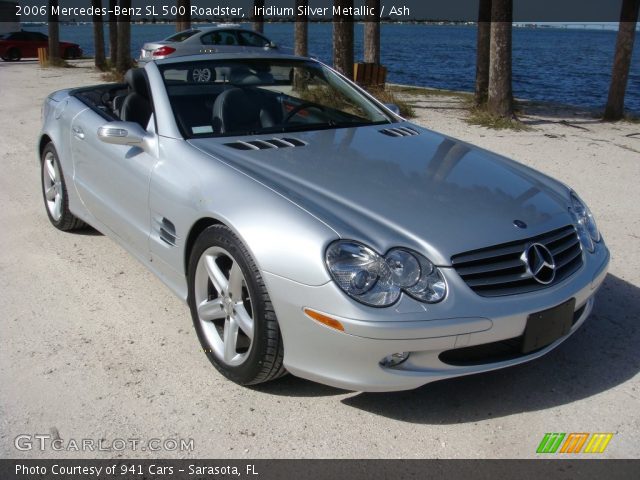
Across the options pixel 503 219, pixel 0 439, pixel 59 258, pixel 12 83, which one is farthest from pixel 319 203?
pixel 12 83

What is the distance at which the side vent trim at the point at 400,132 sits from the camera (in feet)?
14.7

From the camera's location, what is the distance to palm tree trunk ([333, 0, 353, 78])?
13242 mm

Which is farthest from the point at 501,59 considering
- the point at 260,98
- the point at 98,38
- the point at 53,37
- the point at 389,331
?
the point at 53,37

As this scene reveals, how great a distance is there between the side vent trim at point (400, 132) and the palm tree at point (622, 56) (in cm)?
813

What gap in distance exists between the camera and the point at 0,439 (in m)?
3.03

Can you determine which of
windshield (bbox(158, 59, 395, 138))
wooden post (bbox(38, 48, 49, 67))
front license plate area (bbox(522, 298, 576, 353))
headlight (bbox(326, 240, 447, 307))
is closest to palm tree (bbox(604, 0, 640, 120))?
windshield (bbox(158, 59, 395, 138))

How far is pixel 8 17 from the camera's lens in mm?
34906

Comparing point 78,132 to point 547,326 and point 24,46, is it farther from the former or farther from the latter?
point 24,46

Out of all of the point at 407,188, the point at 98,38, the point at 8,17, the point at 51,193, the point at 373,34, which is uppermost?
the point at 8,17

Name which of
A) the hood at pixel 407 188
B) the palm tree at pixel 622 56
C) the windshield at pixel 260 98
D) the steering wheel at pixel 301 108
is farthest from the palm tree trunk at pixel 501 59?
the hood at pixel 407 188

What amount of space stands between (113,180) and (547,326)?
2740 mm

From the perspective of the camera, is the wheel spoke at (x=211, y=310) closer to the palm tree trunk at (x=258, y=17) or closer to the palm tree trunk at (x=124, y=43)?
the palm tree trunk at (x=124, y=43)

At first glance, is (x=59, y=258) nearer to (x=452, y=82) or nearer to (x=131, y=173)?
(x=131, y=173)
